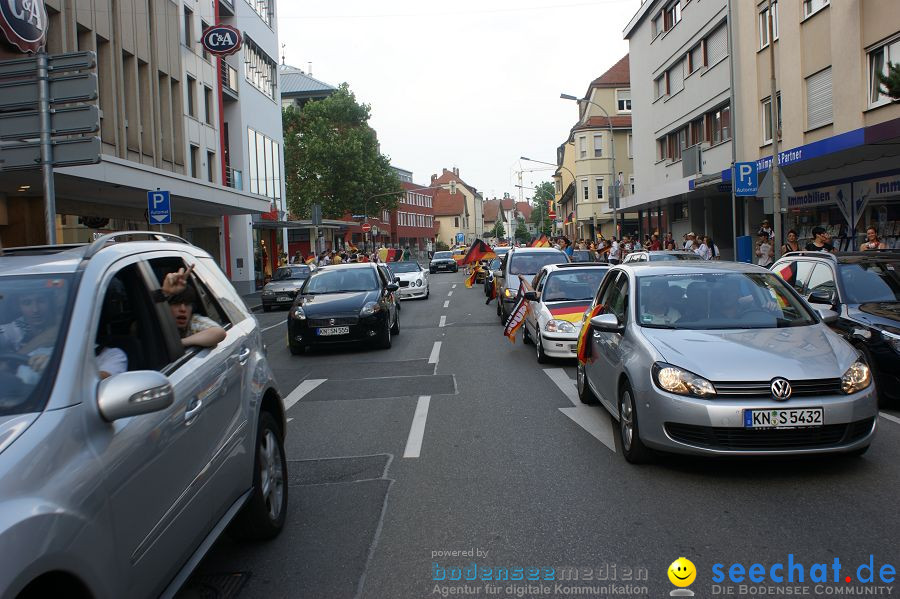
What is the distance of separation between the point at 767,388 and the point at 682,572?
184cm

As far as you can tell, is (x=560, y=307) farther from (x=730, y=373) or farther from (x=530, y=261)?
(x=530, y=261)

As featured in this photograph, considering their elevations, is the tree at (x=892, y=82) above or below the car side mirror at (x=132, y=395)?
above

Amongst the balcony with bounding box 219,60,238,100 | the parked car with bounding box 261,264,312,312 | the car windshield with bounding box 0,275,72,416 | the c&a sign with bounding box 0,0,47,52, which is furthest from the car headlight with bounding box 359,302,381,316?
the balcony with bounding box 219,60,238,100

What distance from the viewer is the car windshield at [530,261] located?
19.4 meters

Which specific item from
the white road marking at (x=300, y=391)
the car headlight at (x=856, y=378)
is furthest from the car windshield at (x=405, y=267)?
the car headlight at (x=856, y=378)

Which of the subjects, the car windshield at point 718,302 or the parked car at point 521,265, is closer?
the car windshield at point 718,302

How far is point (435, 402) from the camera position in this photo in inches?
366

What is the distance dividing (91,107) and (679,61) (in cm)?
3094

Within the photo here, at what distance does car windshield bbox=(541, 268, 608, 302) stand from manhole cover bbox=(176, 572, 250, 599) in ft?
30.6

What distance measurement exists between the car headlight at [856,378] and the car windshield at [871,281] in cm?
355

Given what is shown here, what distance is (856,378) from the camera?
18.4 feet

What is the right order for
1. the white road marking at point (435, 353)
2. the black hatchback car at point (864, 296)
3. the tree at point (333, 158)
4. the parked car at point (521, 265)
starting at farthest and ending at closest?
the tree at point (333, 158)
the parked car at point (521, 265)
the white road marking at point (435, 353)
the black hatchback car at point (864, 296)

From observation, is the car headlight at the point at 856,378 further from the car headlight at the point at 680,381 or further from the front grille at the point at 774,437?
the car headlight at the point at 680,381

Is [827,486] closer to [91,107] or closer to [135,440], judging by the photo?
[135,440]
